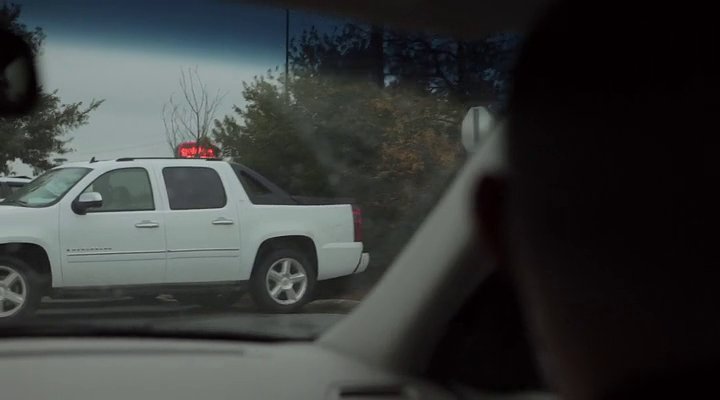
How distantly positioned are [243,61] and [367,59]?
54 cm

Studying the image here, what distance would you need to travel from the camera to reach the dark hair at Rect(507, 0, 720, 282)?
146 cm

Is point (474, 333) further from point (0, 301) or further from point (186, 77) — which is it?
point (0, 301)

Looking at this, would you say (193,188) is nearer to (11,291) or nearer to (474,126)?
(11,291)

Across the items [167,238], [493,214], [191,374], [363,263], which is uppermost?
[493,214]

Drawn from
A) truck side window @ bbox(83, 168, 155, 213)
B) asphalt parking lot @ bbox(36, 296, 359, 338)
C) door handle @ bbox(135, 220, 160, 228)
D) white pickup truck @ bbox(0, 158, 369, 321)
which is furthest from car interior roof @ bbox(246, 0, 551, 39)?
door handle @ bbox(135, 220, 160, 228)

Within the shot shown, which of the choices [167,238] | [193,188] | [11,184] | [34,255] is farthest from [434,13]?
[34,255]

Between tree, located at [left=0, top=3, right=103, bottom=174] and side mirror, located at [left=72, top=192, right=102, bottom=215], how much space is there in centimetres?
34

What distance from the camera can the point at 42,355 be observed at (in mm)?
3354

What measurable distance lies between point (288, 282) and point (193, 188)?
61 centimetres

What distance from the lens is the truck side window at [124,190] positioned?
3996 millimetres

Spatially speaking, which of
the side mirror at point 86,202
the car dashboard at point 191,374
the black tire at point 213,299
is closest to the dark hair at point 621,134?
the car dashboard at point 191,374

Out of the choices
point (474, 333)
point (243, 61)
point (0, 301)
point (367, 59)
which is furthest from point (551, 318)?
point (0, 301)

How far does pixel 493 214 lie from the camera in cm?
183

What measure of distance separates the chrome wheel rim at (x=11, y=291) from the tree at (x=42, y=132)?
0.57 m
